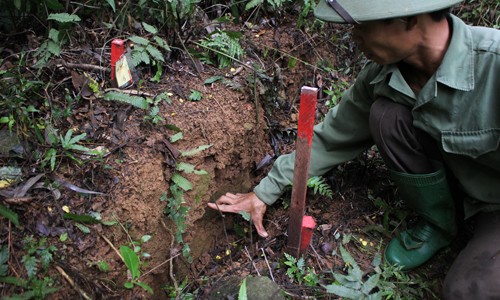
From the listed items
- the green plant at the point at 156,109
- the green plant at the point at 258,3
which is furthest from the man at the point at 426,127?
the green plant at the point at 258,3

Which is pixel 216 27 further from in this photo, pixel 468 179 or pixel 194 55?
pixel 468 179

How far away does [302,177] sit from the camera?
255 cm

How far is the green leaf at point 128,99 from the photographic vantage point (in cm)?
284

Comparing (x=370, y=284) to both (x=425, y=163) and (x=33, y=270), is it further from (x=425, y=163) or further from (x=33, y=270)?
(x=33, y=270)

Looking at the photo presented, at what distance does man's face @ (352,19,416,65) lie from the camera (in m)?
2.22

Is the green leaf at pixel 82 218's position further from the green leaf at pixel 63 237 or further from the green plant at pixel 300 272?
the green plant at pixel 300 272

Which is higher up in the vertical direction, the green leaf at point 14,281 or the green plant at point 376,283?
the green leaf at point 14,281

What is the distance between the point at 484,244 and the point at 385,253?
601 mm

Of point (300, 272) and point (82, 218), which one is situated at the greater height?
point (82, 218)

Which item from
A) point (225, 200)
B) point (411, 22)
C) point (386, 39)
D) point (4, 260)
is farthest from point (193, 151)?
point (411, 22)

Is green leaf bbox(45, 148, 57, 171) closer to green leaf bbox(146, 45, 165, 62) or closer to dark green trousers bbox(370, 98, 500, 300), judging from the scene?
green leaf bbox(146, 45, 165, 62)

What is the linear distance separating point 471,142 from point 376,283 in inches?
37.7

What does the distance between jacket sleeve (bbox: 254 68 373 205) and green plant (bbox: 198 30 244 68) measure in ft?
2.83

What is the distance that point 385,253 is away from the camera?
2.97m
